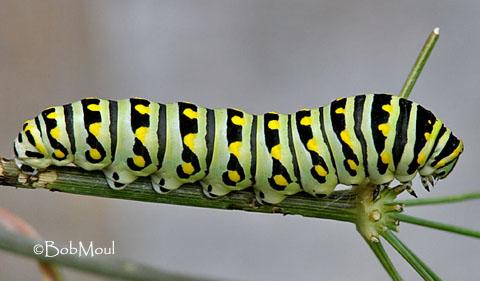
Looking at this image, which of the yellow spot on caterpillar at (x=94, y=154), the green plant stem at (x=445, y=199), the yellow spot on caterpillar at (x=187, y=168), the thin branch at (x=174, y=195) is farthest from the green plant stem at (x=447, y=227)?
the yellow spot on caterpillar at (x=94, y=154)

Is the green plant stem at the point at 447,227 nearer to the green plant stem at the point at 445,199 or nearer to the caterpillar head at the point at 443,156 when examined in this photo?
the green plant stem at the point at 445,199

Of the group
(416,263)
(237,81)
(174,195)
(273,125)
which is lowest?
(416,263)

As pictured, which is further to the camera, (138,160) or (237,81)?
(237,81)

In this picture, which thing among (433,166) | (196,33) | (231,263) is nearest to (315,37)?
(196,33)

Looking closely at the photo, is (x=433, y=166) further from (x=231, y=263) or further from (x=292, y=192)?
(x=231, y=263)

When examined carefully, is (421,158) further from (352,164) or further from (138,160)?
(138,160)

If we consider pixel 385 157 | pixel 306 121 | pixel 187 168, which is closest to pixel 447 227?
pixel 385 157

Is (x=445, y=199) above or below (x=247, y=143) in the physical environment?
below
